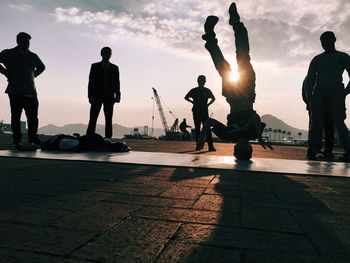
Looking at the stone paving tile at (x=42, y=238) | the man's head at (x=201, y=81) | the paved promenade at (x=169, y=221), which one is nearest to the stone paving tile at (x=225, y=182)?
the paved promenade at (x=169, y=221)

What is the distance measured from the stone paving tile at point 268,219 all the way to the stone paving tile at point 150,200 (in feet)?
1.30

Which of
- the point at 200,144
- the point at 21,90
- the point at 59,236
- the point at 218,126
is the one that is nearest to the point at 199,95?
the point at 200,144

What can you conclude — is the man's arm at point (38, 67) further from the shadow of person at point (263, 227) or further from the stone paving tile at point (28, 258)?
the stone paving tile at point (28, 258)

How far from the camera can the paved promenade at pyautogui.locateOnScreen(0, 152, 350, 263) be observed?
1270 mm

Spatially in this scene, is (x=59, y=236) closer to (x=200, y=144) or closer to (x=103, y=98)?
(x=200, y=144)

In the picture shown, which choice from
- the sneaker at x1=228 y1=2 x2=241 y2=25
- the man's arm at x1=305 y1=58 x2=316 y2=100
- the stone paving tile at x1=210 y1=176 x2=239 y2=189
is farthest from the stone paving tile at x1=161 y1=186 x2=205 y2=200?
the man's arm at x1=305 y1=58 x2=316 y2=100

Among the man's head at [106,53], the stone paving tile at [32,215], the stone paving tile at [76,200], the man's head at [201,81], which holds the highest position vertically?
the man's head at [106,53]

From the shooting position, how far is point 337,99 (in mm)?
6234

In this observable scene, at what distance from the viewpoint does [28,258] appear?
3.80 feet

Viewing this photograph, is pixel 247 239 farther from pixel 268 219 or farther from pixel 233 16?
pixel 233 16

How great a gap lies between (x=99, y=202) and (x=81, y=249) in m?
0.86

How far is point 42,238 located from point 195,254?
663 mm

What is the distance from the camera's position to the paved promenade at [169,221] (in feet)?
4.17

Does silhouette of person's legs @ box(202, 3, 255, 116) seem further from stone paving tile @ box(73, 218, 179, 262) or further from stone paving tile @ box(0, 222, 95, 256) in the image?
stone paving tile @ box(0, 222, 95, 256)
